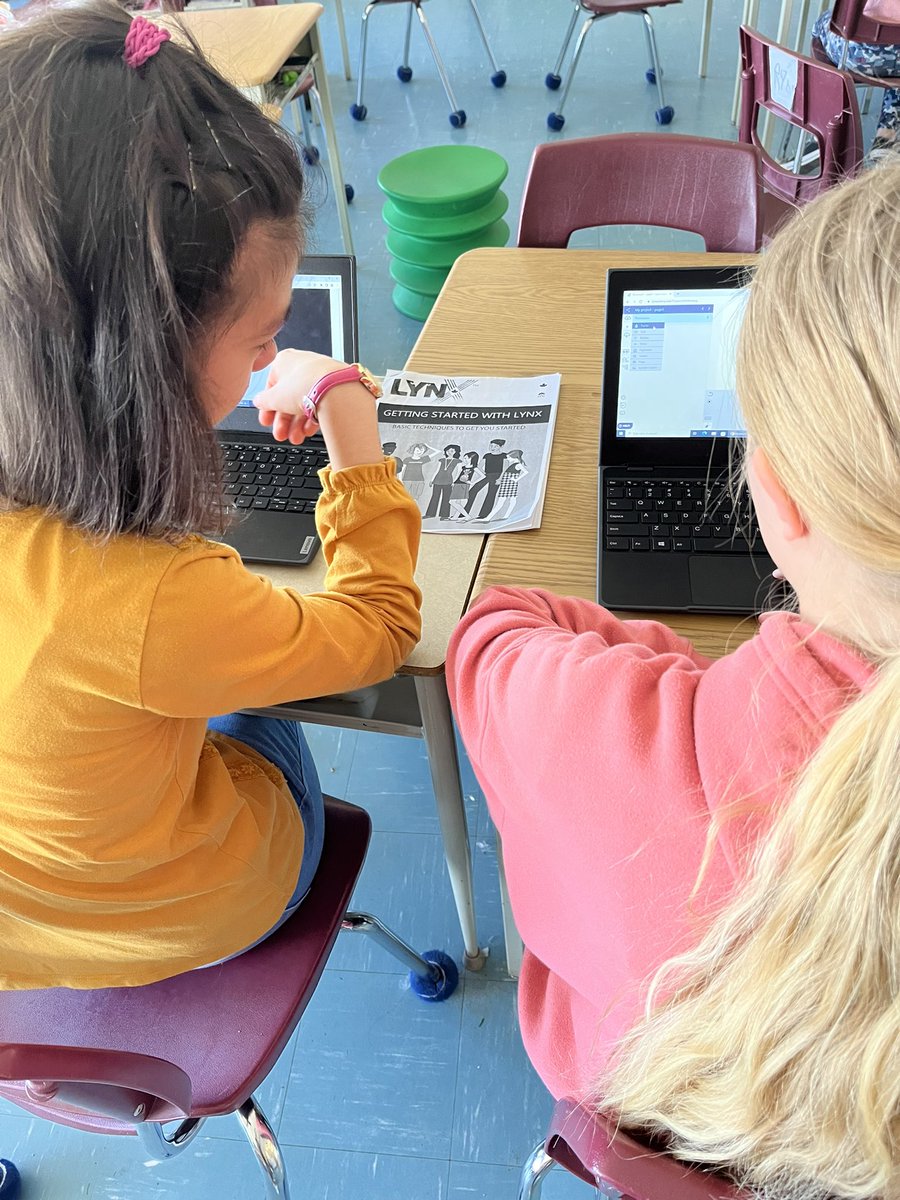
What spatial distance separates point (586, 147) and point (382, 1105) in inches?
59.2

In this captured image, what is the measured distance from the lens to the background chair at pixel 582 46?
10.4ft

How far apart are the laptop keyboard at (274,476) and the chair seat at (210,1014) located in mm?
476

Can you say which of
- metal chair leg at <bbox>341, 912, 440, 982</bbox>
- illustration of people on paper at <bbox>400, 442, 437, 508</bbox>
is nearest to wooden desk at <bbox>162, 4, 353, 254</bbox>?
illustration of people on paper at <bbox>400, 442, 437, 508</bbox>

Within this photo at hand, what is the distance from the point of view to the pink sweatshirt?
0.53 meters

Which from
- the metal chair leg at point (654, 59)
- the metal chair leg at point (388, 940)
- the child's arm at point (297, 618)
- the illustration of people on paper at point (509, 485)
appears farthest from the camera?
the metal chair leg at point (654, 59)

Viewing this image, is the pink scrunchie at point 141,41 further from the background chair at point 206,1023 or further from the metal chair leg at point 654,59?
the metal chair leg at point 654,59

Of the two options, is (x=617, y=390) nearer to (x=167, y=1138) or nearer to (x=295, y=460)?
(x=295, y=460)

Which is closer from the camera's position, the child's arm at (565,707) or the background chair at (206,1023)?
the child's arm at (565,707)

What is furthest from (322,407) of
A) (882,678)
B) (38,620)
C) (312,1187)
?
(312,1187)

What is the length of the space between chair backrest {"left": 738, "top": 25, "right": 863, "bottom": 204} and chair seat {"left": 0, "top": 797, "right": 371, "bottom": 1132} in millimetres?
1719

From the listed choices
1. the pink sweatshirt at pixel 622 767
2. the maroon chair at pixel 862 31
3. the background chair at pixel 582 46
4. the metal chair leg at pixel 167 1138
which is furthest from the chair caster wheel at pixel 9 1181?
the background chair at pixel 582 46

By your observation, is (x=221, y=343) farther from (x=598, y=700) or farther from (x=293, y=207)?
(x=598, y=700)

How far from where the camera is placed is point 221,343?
694mm

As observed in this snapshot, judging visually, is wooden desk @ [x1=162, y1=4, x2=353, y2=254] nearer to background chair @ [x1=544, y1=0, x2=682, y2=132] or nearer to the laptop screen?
background chair @ [x1=544, y1=0, x2=682, y2=132]
